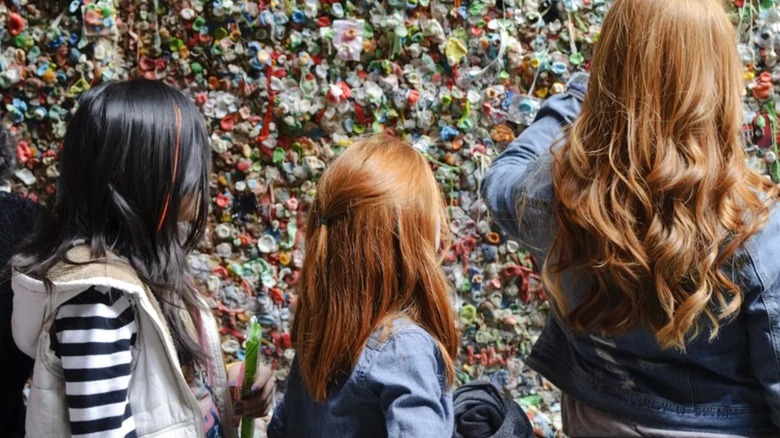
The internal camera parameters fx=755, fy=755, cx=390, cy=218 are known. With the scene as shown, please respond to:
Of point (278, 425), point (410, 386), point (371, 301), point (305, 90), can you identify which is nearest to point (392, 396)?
point (410, 386)

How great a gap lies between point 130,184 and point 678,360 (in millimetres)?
1085

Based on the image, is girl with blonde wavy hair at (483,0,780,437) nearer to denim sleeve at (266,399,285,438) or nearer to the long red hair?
the long red hair

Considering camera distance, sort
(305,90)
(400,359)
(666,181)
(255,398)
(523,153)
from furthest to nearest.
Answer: (305,90) < (255,398) < (523,153) < (400,359) < (666,181)

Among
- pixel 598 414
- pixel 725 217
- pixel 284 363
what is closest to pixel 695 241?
pixel 725 217

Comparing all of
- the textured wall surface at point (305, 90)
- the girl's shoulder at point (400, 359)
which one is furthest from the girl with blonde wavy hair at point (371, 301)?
the textured wall surface at point (305, 90)

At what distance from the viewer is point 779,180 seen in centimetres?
263

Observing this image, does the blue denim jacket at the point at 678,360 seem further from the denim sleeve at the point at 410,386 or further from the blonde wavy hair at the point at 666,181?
the denim sleeve at the point at 410,386

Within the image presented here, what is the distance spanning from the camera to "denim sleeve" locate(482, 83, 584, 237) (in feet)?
5.02

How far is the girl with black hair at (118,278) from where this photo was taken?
51.5 inches

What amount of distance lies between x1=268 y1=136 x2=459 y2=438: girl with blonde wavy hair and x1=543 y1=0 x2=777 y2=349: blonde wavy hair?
0.30 m

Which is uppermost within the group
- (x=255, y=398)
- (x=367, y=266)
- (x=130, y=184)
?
(x=130, y=184)

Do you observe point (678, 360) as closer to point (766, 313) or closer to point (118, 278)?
point (766, 313)

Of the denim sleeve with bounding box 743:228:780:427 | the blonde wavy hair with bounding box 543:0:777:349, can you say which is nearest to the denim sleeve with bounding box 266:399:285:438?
the blonde wavy hair with bounding box 543:0:777:349

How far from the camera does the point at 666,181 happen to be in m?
1.26
